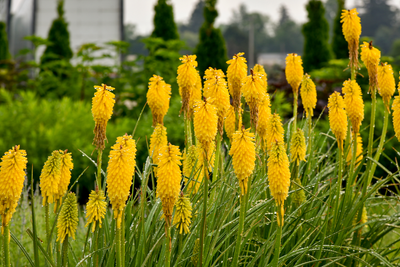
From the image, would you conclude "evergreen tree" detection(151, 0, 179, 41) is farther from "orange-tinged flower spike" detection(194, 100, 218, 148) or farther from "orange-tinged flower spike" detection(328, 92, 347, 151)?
"orange-tinged flower spike" detection(194, 100, 218, 148)

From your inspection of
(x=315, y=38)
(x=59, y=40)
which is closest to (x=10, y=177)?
(x=315, y=38)

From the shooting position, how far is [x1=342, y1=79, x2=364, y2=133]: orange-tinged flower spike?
1943mm

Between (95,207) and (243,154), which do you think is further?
(95,207)

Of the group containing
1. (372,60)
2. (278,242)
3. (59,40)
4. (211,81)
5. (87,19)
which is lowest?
(278,242)

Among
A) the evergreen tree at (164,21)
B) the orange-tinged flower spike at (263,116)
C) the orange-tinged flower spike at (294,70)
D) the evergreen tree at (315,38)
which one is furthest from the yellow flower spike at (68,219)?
the evergreen tree at (315,38)

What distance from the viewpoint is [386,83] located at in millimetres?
2029

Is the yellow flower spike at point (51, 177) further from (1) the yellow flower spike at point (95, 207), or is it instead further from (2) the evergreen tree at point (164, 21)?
(2) the evergreen tree at point (164, 21)

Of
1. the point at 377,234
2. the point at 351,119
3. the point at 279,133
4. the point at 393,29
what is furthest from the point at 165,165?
the point at 393,29

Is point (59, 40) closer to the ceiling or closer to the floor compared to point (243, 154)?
closer to the ceiling

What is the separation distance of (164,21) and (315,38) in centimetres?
450

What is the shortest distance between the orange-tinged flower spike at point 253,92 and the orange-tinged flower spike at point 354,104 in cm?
59

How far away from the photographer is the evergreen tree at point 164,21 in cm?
1084

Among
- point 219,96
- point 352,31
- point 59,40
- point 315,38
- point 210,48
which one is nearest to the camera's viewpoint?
point 219,96

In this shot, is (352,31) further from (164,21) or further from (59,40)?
(59,40)
